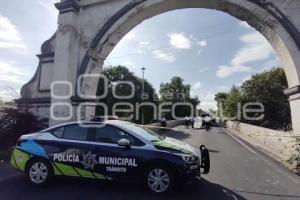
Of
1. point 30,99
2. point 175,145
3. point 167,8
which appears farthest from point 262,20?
point 30,99

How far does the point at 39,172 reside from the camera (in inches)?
265

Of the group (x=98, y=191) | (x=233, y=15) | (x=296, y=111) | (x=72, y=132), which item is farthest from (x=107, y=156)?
(x=233, y=15)

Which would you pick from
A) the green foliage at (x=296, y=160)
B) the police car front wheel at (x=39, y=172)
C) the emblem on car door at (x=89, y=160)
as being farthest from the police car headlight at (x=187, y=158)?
the green foliage at (x=296, y=160)

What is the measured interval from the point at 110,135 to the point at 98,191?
1221 millimetres

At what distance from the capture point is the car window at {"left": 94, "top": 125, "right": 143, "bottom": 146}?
6.46 metres

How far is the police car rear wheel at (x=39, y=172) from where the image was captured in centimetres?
669

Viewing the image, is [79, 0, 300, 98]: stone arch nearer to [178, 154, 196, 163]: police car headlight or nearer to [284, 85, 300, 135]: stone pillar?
[284, 85, 300, 135]: stone pillar

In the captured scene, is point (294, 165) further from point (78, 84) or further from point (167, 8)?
point (78, 84)

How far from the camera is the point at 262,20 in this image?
10375mm

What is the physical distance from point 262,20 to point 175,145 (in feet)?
21.2

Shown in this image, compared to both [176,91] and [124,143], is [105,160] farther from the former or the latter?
[176,91]

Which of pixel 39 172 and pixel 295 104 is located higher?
pixel 295 104

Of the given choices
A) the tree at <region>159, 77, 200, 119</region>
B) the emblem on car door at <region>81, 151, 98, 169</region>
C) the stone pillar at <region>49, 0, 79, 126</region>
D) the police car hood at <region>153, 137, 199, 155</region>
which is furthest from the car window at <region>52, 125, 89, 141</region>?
the tree at <region>159, 77, 200, 119</region>

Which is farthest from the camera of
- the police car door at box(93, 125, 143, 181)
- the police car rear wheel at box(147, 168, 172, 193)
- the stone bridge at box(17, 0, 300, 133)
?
the stone bridge at box(17, 0, 300, 133)
